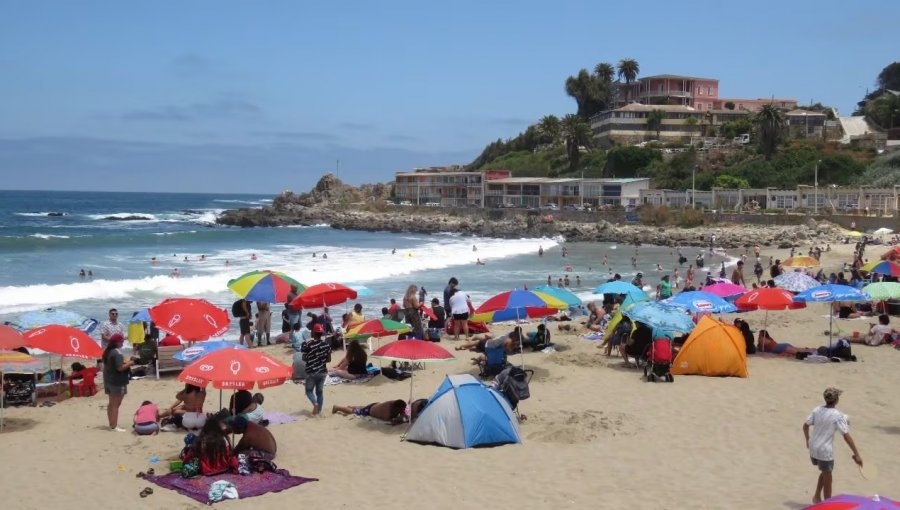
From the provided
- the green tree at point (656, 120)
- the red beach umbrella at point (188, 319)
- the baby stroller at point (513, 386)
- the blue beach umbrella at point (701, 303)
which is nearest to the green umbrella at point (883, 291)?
the blue beach umbrella at point (701, 303)

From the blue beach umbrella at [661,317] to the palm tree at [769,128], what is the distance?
2691 inches

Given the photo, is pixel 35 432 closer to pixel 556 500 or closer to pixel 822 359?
pixel 556 500

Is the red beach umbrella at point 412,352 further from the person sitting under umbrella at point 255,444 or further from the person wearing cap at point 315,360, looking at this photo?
the person sitting under umbrella at point 255,444

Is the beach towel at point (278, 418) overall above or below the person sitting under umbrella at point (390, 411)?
below

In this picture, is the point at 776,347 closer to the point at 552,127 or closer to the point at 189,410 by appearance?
the point at 189,410

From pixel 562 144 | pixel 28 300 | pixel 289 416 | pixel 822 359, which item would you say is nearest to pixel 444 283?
pixel 28 300


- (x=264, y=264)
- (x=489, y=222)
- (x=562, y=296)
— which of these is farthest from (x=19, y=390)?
(x=489, y=222)

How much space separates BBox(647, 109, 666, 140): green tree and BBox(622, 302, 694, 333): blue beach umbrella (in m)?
87.2

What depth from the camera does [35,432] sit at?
378 inches

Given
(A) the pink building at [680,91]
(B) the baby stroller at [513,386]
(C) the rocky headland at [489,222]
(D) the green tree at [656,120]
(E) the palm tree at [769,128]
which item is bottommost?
(B) the baby stroller at [513,386]

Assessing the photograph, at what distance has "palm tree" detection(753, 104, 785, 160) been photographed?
243 feet

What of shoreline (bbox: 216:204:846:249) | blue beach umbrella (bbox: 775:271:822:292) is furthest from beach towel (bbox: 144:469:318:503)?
shoreline (bbox: 216:204:846:249)

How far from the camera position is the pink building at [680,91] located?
10344 cm

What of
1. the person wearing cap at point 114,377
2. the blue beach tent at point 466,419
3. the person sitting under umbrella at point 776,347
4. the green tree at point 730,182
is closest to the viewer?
the blue beach tent at point 466,419
